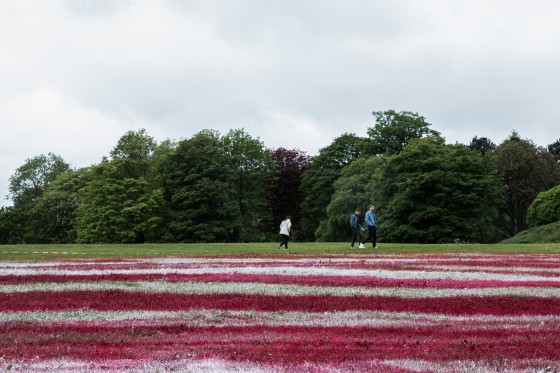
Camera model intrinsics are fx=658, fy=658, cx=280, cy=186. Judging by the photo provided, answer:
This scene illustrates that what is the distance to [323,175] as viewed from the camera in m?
108

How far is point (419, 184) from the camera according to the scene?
8556cm

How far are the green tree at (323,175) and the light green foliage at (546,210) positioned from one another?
110 ft

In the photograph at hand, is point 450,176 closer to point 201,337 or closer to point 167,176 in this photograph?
point 167,176

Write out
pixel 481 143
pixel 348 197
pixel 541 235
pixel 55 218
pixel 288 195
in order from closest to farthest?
pixel 541 235 → pixel 348 197 → pixel 55 218 → pixel 288 195 → pixel 481 143

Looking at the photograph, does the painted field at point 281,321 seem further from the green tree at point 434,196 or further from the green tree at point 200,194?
the green tree at point 200,194

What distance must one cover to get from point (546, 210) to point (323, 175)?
3929 centimetres

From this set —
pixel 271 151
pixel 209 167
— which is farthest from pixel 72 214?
pixel 271 151

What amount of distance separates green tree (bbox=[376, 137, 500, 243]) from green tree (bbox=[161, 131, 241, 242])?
23610 mm

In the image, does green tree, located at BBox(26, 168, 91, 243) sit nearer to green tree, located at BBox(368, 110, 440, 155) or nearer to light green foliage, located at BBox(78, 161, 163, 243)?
light green foliage, located at BBox(78, 161, 163, 243)

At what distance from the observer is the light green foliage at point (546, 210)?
7631 cm

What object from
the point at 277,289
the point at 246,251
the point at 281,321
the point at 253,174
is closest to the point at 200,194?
the point at 253,174

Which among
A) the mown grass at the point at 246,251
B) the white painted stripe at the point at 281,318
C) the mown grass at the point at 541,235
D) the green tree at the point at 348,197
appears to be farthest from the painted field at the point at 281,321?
the green tree at the point at 348,197

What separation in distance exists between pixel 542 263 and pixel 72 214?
313 feet

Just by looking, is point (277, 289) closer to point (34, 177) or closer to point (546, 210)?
point (546, 210)
